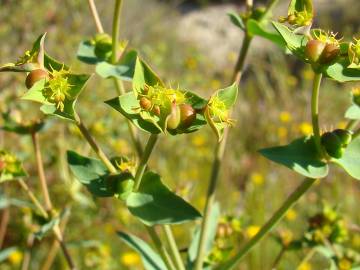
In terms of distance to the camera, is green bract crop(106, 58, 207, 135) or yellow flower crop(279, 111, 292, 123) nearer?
green bract crop(106, 58, 207, 135)

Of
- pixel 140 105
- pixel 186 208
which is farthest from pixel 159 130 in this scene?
pixel 186 208

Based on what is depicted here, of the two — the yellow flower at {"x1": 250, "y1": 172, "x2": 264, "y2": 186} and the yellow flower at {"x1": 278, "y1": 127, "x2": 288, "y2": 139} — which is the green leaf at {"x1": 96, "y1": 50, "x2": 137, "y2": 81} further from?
the yellow flower at {"x1": 278, "y1": 127, "x2": 288, "y2": 139}

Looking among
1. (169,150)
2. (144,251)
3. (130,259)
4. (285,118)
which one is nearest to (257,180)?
(169,150)

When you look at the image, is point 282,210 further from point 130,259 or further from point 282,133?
point 282,133

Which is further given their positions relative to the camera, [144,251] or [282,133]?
[282,133]

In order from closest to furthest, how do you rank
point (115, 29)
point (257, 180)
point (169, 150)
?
point (115, 29)
point (257, 180)
point (169, 150)

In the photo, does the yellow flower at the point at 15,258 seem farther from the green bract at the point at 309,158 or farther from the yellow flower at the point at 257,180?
the green bract at the point at 309,158

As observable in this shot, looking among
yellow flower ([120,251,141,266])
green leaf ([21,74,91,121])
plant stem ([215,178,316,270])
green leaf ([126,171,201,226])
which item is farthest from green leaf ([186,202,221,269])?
yellow flower ([120,251,141,266])
